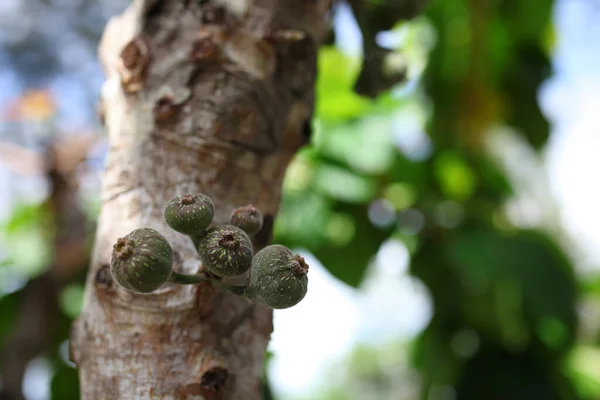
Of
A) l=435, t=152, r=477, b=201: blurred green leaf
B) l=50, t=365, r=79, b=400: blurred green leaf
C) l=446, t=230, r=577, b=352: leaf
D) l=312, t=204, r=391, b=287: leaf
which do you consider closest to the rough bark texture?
l=50, t=365, r=79, b=400: blurred green leaf

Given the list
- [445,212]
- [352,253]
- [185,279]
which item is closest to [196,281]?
[185,279]

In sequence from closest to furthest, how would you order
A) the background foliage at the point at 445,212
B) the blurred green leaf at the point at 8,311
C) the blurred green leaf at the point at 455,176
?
the background foliage at the point at 445,212 → the blurred green leaf at the point at 8,311 → the blurred green leaf at the point at 455,176

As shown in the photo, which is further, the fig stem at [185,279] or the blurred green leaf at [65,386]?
the blurred green leaf at [65,386]

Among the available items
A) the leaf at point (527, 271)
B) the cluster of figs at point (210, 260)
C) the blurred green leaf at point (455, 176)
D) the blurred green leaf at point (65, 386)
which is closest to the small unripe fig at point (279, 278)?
the cluster of figs at point (210, 260)

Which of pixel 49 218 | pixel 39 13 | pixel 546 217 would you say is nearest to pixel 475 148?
pixel 546 217

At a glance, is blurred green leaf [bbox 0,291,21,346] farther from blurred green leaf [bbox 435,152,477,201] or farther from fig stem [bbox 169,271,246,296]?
fig stem [bbox 169,271,246,296]

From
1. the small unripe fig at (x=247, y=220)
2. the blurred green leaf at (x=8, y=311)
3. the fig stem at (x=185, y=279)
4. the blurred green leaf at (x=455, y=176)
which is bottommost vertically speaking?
the blurred green leaf at (x=8, y=311)

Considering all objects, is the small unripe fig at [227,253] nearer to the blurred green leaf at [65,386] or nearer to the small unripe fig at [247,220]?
the small unripe fig at [247,220]
